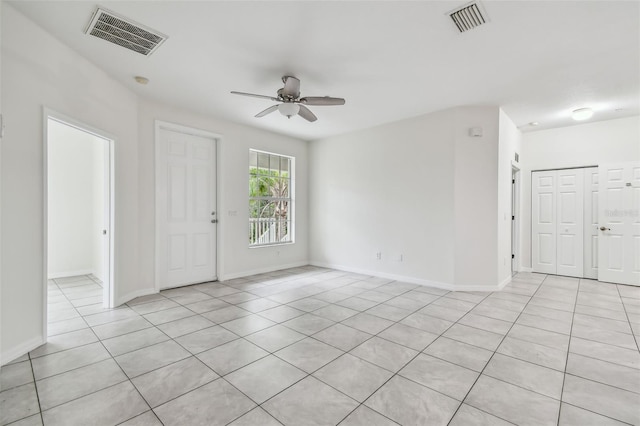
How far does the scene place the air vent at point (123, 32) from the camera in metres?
2.32

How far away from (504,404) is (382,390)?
0.76 metres

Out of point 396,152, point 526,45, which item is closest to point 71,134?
point 396,152

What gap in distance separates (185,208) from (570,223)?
22.6 ft

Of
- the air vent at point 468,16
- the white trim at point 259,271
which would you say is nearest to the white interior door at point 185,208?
the white trim at point 259,271

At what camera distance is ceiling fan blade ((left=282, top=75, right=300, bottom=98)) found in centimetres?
315

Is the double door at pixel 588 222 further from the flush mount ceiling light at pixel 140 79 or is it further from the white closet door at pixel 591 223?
the flush mount ceiling light at pixel 140 79

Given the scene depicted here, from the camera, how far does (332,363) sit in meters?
2.28

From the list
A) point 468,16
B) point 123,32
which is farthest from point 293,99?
point 468,16

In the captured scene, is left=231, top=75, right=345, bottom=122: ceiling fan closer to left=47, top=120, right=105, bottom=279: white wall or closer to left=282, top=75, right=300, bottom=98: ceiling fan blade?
left=282, top=75, right=300, bottom=98: ceiling fan blade

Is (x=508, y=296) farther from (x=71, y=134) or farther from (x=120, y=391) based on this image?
(x=71, y=134)

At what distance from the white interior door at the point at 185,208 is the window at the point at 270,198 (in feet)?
2.72

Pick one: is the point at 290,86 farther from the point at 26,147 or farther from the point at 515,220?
the point at 515,220

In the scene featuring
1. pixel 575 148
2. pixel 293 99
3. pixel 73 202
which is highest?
pixel 293 99

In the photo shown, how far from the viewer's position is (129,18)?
2326 millimetres
